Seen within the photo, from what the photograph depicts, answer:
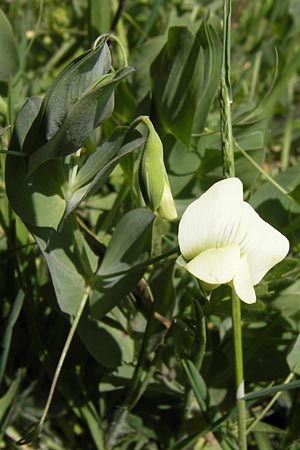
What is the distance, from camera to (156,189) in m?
0.69

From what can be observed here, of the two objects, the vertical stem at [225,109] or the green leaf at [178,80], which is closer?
the vertical stem at [225,109]

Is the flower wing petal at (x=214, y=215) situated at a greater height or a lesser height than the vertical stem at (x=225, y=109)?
lesser

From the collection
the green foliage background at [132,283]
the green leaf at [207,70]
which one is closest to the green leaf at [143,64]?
the green foliage background at [132,283]

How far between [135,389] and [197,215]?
298 mm

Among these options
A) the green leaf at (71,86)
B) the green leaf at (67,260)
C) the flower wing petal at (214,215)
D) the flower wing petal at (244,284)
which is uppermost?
the green leaf at (71,86)

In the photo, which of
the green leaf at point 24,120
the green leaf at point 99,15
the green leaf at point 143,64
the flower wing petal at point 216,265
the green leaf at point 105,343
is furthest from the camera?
the green leaf at point 99,15

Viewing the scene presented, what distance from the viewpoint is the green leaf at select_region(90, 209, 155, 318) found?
0.75 metres

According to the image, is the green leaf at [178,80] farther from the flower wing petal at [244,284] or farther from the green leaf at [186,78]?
the flower wing petal at [244,284]

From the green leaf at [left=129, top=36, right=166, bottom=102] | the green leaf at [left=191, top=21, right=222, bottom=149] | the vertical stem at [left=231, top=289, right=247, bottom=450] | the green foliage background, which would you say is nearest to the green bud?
the green foliage background

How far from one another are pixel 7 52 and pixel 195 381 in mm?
516

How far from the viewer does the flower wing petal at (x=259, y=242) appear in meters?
0.63

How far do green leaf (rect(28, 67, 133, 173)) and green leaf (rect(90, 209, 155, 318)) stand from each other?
0.39 feet

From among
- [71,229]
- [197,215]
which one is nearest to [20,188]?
[71,229]

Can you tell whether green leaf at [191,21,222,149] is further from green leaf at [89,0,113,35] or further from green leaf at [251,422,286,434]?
green leaf at [251,422,286,434]
